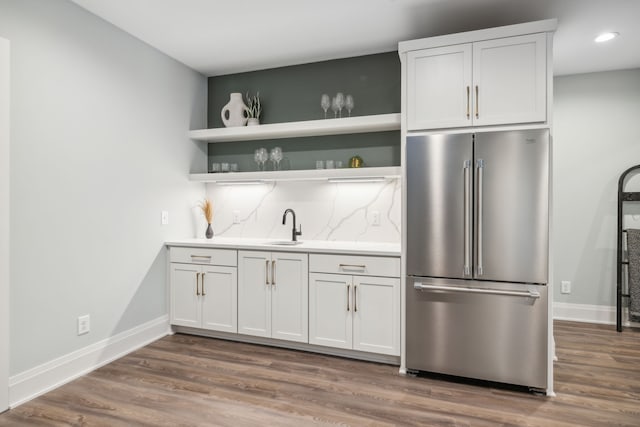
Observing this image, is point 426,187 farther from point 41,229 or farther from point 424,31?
point 41,229

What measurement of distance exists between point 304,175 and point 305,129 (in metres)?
0.42

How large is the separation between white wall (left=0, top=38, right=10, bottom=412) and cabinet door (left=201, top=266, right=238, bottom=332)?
4.70 ft

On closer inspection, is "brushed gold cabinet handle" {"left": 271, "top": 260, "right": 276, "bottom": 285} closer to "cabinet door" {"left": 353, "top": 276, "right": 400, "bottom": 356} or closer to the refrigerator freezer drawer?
"cabinet door" {"left": 353, "top": 276, "right": 400, "bottom": 356}

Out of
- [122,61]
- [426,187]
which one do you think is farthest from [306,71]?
[426,187]

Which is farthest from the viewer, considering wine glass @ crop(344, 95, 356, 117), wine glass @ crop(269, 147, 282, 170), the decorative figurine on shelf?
the decorative figurine on shelf

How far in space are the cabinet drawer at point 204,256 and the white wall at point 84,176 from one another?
16 centimetres

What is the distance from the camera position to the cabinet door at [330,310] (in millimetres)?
2939

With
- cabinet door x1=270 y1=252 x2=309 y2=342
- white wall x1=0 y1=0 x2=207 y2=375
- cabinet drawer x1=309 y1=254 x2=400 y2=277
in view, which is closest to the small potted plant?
white wall x1=0 y1=0 x2=207 y2=375

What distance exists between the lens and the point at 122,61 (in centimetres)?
305

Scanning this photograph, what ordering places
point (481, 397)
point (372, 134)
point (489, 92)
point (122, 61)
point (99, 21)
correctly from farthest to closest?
1. point (372, 134)
2. point (122, 61)
3. point (99, 21)
4. point (489, 92)
5. point (481, 397)

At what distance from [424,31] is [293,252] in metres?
2.09

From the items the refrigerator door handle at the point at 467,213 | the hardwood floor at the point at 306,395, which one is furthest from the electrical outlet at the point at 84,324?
the refrigerator door handle at the point at 467,213

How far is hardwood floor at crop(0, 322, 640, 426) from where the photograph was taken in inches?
84.3

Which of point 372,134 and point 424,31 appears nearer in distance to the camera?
point 424,31
